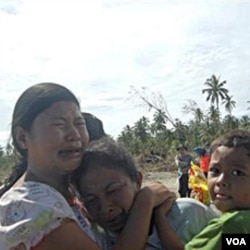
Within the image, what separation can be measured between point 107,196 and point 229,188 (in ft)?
1.31

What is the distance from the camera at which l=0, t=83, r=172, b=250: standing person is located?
151 centimetres

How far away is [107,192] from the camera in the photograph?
1.70m

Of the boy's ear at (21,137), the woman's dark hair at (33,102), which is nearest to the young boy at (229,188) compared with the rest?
the woman's dark hair at (33,102)

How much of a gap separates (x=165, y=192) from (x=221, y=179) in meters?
0.26

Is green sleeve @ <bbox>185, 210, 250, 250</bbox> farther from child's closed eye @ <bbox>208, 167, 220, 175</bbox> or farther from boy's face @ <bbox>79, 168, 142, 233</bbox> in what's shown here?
boy's face @ <bbox>79, 168, 142, 233</bbox>

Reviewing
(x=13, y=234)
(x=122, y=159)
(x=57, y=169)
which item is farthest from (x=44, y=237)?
(x=122, y=159)

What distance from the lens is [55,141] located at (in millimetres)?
1651

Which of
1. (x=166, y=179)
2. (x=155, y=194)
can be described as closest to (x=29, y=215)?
(x=155, y=194)

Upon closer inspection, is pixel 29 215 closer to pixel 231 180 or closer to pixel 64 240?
pixel 64 240

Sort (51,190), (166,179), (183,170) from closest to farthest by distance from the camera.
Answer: (51,190)
(183,170)
(166,179)

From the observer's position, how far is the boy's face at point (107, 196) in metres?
1.70

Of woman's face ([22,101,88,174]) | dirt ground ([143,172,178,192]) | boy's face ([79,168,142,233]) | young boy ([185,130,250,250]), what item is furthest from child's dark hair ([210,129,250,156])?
dirt ground ([143,172,178,192])

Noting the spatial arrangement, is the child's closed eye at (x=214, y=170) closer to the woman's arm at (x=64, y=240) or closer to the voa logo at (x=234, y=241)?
the voa logo at (x=234, y=241)

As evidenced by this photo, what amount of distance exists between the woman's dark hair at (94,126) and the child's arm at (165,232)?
15.7 inches
